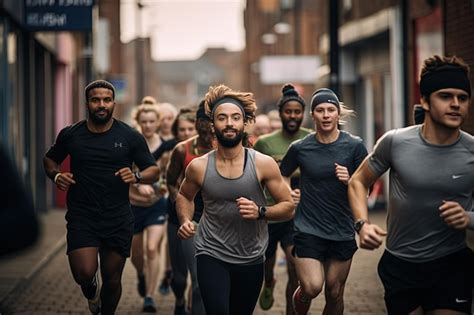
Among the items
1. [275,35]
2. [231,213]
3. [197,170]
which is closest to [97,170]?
[197,170]

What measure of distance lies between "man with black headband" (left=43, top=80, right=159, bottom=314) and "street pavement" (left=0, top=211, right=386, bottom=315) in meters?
0.93

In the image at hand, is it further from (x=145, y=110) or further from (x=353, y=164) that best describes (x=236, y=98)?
(x=145, y=110)

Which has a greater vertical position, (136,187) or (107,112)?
(107,112)

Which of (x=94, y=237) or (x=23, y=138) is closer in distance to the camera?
(x=94, y=237)

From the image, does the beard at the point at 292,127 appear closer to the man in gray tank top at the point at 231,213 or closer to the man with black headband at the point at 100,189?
the man with black headband at the point at 100,189

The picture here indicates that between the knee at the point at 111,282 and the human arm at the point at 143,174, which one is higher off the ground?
the human arm at the point at 143,174

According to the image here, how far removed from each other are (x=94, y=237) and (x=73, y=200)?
1.13 feet

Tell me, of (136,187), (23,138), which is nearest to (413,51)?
Result: (23,138)

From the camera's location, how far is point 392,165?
6.19 metres

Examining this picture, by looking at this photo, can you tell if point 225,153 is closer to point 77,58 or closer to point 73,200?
point 73,200

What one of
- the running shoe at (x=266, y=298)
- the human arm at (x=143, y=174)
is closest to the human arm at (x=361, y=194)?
the human arm at (x=143, y=174)

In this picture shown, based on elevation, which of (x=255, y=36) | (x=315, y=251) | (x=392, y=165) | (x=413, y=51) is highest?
(x=255, y=36)

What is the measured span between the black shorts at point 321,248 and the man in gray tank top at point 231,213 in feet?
3.41

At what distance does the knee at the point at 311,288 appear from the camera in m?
8.20
